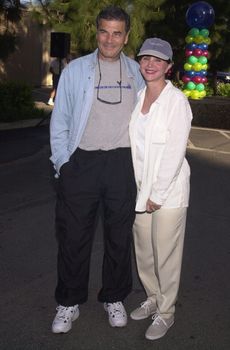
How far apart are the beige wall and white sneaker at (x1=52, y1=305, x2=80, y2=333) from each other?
23.8 meters

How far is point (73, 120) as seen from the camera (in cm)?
298

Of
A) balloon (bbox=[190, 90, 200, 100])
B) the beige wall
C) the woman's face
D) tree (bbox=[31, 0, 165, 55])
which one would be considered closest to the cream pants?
the woman's face

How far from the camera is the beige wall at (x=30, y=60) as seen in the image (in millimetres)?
26266

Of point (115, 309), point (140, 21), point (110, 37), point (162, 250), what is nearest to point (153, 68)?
point (110, 37)

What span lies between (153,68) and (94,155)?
1.92 feet

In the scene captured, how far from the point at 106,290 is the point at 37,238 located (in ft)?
5.67

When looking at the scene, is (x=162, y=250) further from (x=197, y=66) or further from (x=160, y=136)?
(x=197, y=66)

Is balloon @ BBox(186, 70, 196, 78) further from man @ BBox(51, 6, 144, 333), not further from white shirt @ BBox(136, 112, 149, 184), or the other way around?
white shirt @ BBox(136, 112, 149, 184)

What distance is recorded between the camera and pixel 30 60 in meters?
27.5

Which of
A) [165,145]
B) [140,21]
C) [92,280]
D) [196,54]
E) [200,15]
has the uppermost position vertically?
[165,145]

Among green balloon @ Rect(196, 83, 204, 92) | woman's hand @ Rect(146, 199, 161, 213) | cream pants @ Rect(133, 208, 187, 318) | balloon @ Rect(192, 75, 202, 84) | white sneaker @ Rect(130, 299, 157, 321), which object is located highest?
woman's hand @ Rect(146, 199, 161, 213)

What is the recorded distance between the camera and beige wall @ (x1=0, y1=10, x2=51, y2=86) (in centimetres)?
2627

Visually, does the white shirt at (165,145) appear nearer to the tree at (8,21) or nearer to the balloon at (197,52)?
the tree at (8,21)

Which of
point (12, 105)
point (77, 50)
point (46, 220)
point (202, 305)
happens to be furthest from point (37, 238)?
point (77, 50)
